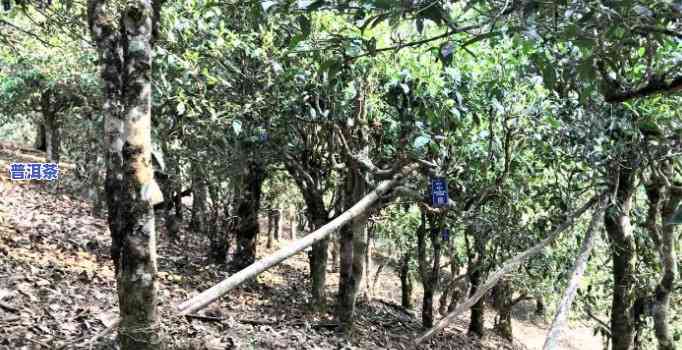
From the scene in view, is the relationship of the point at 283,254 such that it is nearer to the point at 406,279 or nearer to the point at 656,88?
the point at 656,88

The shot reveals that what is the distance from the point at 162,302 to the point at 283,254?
1.66 meters

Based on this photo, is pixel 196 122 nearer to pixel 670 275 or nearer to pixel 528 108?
pixel 528 108

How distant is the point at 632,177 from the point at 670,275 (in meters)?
1.28

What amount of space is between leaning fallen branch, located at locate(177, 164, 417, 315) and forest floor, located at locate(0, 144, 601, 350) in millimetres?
294

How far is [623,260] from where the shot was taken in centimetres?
709

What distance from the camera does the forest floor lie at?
5.50 m

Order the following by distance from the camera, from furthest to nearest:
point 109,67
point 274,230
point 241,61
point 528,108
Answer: point 274,230
point 241,61
point 528,108
point 109,67

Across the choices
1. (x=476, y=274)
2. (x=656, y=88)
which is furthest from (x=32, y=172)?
(x=656, y=88)

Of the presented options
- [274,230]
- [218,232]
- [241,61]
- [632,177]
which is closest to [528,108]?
[632,177]

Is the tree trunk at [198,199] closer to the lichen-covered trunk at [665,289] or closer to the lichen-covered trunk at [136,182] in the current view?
the lichen-covered trunk at [136,182]

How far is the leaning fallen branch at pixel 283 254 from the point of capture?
5699 mm

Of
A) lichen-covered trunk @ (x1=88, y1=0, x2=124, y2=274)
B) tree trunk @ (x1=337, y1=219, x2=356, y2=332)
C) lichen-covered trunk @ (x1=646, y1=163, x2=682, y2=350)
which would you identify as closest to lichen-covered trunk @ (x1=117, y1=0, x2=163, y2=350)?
lichen-covered trunk @ (x1=88, y1=0, x2=124, y2=274)

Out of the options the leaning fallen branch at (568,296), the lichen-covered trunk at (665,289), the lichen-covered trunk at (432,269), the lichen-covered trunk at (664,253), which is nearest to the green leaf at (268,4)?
the leaning fallen branch at (568,296)

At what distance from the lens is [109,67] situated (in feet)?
16.6
